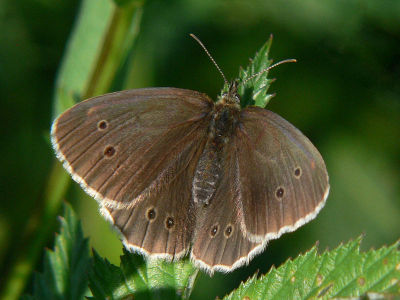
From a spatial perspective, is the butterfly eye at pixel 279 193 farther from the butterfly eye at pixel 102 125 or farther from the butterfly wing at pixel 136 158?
the butterfly eye at pixel 102 125

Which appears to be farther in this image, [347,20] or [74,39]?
[347,20]

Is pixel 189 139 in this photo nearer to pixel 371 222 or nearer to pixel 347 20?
pixel 347 20

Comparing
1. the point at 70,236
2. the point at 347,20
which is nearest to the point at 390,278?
the point at 70,236

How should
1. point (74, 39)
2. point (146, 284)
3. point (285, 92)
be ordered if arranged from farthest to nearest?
1. point (285, 92)
2. point (74, 39)
3. point (146, 284)

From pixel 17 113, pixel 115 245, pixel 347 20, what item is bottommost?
pixel 115 245

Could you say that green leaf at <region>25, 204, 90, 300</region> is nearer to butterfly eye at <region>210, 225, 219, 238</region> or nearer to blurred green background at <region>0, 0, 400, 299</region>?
butterfly eye at <region>210, 225, 219, 238</region>

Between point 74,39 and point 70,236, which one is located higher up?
point 74,39

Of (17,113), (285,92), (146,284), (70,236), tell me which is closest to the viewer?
(146,284)
